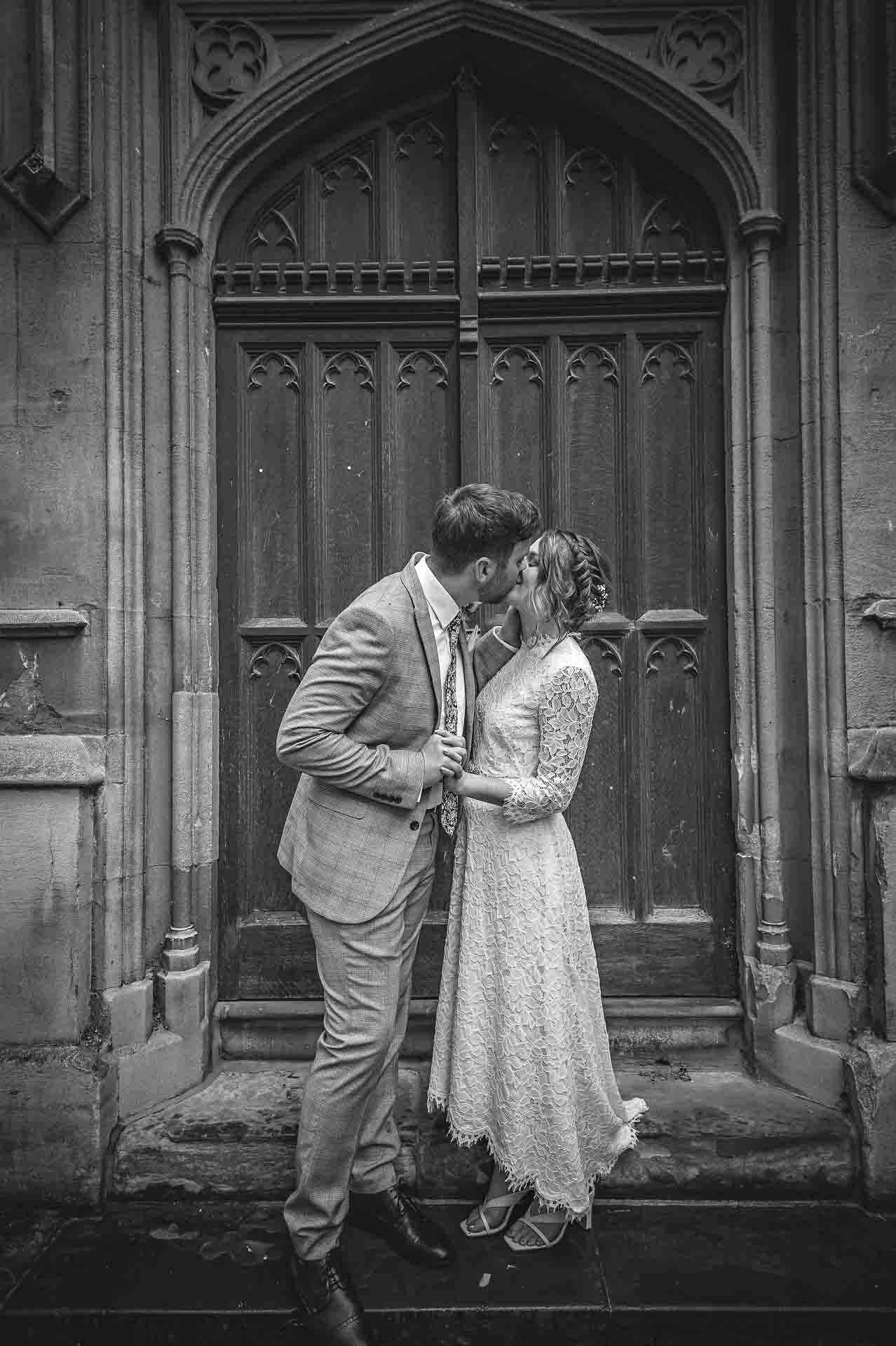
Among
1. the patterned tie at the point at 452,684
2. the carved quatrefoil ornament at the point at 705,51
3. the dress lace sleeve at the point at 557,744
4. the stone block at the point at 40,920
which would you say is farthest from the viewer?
the carved quatrefoil ornament at the point at 705,51

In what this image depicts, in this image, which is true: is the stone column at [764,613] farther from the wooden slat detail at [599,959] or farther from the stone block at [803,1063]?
the wooden slat detail at [599,959]

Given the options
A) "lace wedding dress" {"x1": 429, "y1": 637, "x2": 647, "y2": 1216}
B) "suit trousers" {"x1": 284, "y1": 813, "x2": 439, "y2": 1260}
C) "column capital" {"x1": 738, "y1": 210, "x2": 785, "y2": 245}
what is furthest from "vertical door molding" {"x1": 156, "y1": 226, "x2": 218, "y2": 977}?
"column capital" {"x1": 738, "y1": 210, "x2": 785, "y2": 245}

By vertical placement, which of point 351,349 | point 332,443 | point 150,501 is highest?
point 351,349

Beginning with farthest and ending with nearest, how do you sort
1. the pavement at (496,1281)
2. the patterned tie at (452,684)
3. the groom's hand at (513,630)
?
1. the groom's hand at (513,630)
2. the patterned tie at (452,684)
3. the pavement at (496,1281)

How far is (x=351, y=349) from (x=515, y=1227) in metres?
3.33

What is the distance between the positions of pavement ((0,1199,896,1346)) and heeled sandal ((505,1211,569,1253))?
23mm

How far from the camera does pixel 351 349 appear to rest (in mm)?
3471

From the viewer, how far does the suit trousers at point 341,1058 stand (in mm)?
2289

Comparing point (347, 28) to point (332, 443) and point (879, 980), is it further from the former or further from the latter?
point (879, 980)

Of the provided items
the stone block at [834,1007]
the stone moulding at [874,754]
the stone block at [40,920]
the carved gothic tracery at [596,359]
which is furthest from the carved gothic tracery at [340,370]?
the stone block at [834,1007]

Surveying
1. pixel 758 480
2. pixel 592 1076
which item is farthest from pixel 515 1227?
pixel 758 480

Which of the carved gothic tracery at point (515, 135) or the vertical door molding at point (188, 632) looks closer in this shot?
the vertical door molding at point (188, 632)

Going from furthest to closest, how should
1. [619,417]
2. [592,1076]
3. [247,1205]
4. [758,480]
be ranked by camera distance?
[619,417] < [758,480] < [247,1205] < [592,1076]

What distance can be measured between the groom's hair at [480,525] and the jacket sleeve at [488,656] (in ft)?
1.41
